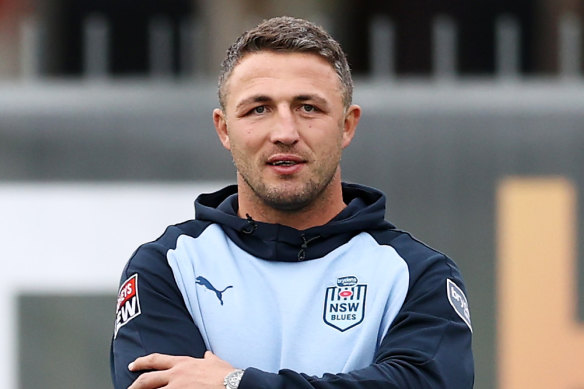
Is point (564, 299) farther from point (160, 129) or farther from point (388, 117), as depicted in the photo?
point (160, 129)

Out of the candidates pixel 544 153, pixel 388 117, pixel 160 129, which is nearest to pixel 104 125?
pixel 160 129

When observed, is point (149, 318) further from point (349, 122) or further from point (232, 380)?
point (349, 122)

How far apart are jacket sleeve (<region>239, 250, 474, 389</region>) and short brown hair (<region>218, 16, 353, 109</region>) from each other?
445 mm

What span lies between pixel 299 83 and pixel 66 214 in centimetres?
354

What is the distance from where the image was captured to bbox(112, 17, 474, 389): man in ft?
8.05

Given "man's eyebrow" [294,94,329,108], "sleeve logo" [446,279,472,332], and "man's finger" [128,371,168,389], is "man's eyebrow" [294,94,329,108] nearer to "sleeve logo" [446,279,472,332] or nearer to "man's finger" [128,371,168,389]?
"sleeve logo" [446,279,472,332]

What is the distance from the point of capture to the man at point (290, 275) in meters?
2.45

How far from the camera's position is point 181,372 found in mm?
2396

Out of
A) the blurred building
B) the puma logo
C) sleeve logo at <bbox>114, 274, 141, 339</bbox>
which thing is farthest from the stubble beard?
the blurred building

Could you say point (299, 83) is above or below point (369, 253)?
above

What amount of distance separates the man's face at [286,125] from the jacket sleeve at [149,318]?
0.91 feet

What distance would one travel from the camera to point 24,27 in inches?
259

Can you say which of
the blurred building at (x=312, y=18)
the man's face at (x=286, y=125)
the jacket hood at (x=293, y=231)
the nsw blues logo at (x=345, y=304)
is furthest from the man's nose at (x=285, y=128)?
the blurred building at (x=312, y=18)

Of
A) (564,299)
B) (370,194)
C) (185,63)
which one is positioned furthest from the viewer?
(185,63)
